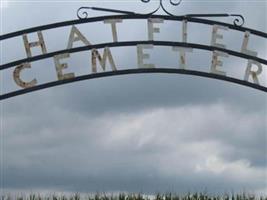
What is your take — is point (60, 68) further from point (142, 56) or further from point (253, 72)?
point (253, 72)

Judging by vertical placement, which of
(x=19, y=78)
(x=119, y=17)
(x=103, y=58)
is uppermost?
(x=119, y=17)

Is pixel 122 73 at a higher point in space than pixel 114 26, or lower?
lower

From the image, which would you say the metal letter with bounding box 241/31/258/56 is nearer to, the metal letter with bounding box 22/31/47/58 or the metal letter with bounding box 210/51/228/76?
the metal letter with bounding box 210/51/228/76

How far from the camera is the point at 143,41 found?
40.9ft

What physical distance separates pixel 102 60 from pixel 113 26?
616mm

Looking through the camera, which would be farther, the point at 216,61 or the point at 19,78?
the point at 216,61

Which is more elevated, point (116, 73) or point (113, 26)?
point (113, 26)

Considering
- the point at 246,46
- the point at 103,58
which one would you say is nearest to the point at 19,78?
the point at 103,58

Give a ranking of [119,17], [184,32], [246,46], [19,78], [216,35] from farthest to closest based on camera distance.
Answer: [246,46] → [216,35] → [184,32] → [119,17] → [19,78]

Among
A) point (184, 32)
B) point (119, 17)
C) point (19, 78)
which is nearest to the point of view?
point (19, 78)

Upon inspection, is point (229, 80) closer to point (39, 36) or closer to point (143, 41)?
point (143, 41)

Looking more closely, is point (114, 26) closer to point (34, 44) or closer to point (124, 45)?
point (124, 45)

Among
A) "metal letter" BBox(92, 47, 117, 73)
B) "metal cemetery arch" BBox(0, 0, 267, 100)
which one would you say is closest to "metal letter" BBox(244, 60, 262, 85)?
"metal cemetery arch" BBox(0, 0, 267, 100)

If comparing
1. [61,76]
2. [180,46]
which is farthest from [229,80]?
[61,76]
